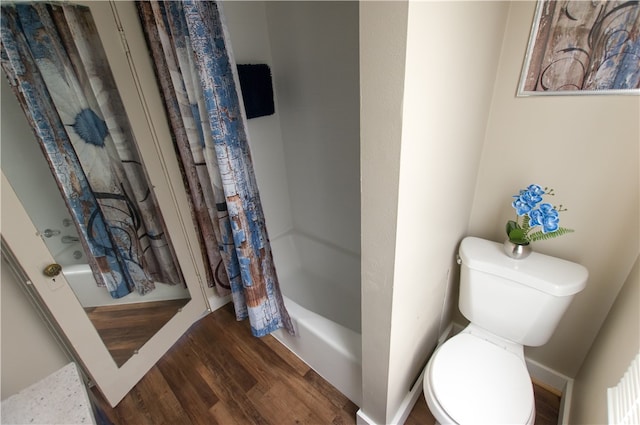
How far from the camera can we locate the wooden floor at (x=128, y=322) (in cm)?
146

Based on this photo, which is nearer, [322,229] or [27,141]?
[27,141]

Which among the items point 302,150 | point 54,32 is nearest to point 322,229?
point 302,150

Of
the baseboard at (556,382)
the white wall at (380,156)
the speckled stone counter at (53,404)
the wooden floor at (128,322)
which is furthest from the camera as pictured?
the wooden floor at (128,322)

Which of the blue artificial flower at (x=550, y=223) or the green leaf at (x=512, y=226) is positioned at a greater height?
the blue artificial flower at (x=550, y=223)

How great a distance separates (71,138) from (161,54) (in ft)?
1.91

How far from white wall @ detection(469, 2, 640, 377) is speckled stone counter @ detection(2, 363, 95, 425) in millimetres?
1808

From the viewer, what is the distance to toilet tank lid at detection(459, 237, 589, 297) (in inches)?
42.6

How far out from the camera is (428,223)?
1.01m

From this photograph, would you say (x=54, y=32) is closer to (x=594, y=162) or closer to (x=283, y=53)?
(x=283, y=53)

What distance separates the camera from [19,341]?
1.25m

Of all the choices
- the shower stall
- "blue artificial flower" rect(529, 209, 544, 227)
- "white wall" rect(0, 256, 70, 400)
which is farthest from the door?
"blue artificial flower" rect(529, 209, 544, 227)

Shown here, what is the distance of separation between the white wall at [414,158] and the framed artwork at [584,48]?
0.15 m

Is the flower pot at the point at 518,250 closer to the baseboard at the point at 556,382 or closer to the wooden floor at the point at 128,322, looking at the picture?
the baseboard at the point at 556,382

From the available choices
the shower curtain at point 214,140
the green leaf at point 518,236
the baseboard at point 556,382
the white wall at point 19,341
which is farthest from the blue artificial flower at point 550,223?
the white wall at point 19,341
